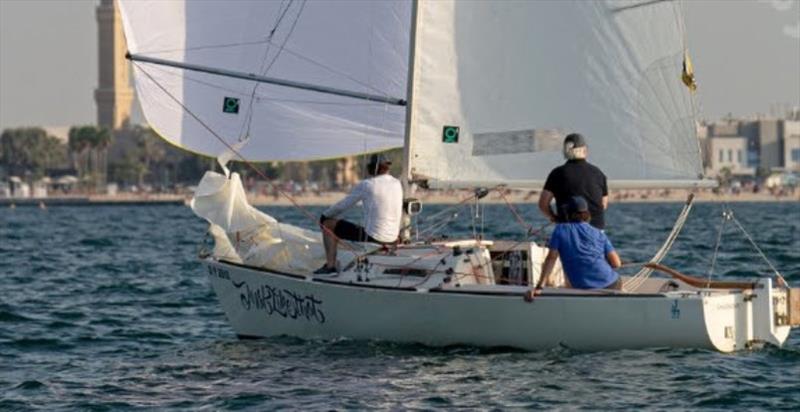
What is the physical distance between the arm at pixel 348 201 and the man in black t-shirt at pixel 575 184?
1.96m

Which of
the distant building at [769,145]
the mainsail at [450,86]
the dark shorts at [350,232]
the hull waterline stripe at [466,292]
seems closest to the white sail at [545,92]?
the mainsail at [450,86]

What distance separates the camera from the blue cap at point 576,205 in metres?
16.9

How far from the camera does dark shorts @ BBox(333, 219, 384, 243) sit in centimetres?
1872

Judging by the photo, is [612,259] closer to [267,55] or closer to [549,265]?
[549,265]

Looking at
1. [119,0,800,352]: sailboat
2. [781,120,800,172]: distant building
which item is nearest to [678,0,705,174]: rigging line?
[119,0,800,352]: sailboat

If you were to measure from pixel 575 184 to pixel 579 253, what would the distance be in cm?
85

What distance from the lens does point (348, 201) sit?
18500mm

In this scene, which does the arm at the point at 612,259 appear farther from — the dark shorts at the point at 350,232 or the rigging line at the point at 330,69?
the rigging line at the point at 330,69

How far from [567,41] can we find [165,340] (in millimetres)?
5632

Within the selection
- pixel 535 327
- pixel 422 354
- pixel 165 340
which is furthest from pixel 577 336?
pixel 165 340

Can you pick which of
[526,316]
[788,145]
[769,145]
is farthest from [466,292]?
[769,145]

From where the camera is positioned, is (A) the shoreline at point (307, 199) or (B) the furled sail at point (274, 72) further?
(A) the shoreline at point (307, 199)

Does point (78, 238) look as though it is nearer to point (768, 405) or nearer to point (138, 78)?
point (138, 78)

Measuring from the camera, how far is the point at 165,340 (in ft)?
67.9
